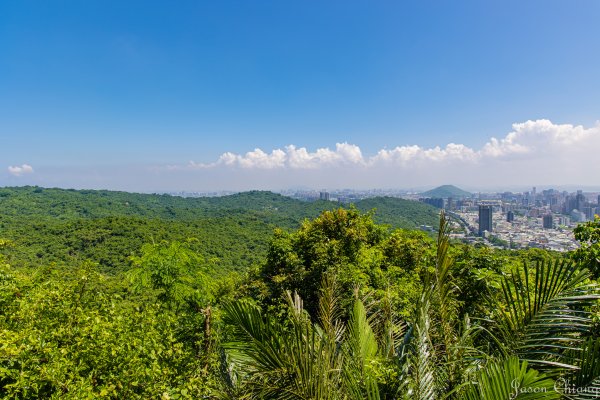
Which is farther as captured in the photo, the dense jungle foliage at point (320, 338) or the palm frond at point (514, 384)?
the dense jungle foliage at point (320, 338)

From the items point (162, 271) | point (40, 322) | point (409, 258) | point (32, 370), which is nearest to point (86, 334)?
point (32, 370)

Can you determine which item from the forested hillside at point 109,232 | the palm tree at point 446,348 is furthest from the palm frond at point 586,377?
the forested hillside at point 109,232

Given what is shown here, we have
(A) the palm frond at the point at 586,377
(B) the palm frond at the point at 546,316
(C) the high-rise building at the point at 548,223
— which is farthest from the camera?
(C) the high-rise building at the point at 548,223

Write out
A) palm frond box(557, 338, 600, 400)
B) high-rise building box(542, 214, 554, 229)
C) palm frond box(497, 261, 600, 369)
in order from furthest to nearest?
high-rise building box(542, 214, 554, 229), palm frond box(497, 261, 600, 369), palm frond box(557, 338, 600, 400)

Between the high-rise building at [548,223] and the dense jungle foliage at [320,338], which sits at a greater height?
the dense jungle foliage at [320,338]

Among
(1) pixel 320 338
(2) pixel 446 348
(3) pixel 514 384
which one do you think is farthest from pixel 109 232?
(3) pixel 514 384

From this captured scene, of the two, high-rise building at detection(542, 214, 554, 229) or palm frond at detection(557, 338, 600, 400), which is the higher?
palm frond at detection(557, 338, 600, 400)

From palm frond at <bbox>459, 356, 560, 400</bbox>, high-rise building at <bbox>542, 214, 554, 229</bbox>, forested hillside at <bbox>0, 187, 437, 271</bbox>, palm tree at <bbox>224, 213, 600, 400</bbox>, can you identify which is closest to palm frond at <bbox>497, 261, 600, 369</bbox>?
palm tree at <bbox>224, 213, 600, 400</bbox>

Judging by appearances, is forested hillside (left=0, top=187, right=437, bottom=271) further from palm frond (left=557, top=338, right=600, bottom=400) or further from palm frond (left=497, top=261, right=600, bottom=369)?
palm frond (left=557, top=338, right=600, bottom=400)

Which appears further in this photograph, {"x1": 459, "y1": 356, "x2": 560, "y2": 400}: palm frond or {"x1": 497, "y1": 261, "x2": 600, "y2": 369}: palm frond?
{"x1": 497, "y1": 261, "x2": 600, "y2": 369}: palm frond

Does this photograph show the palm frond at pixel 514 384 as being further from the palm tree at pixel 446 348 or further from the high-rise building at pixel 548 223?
the high-rise building at pixel 548 223

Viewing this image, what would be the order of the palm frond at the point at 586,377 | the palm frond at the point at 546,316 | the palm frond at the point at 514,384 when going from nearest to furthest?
the palm frond at the point at 514,384
the palm frond at the point at 586,377
the palm frond at the point at 546,316

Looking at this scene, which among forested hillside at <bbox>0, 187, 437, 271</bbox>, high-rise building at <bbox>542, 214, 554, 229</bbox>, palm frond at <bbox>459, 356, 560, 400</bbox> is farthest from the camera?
high-rise building at <bbox>542, 214, 554, 229</bbox>
